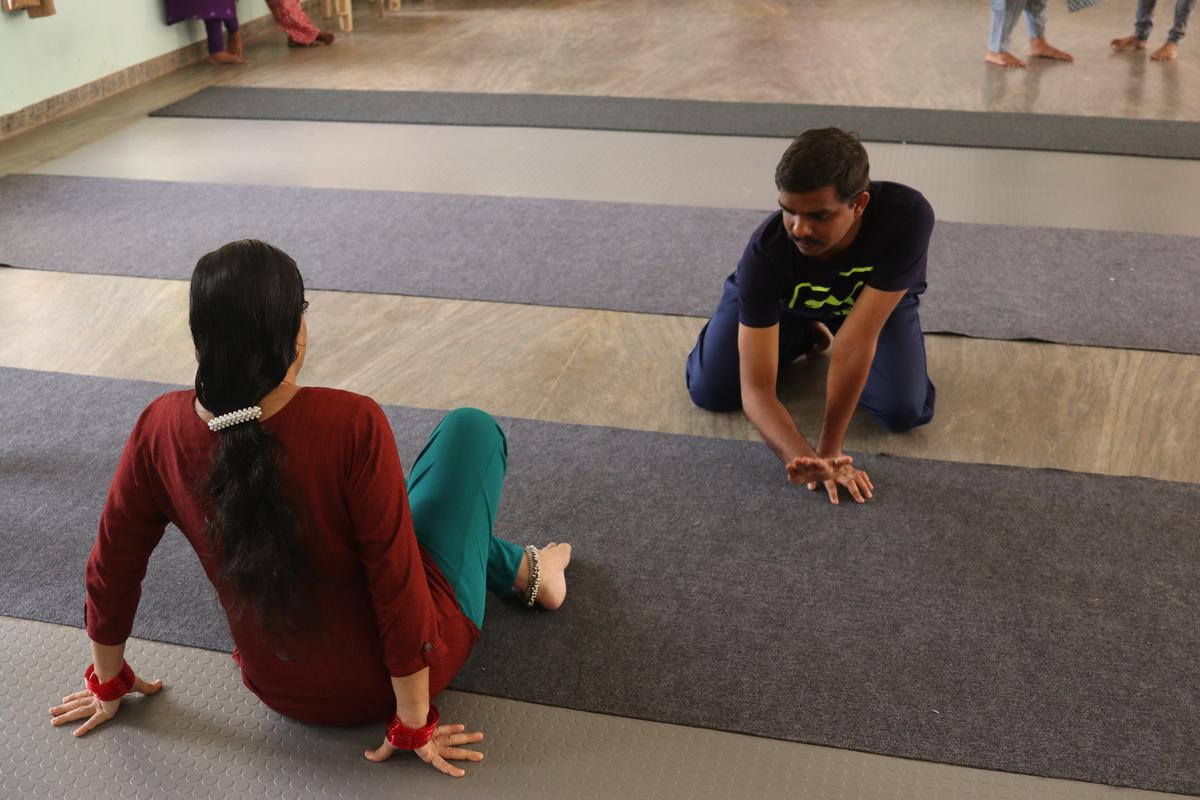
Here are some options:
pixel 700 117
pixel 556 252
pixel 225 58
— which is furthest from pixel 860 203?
pixel 225 58

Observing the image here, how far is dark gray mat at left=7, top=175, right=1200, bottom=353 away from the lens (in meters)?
3.08

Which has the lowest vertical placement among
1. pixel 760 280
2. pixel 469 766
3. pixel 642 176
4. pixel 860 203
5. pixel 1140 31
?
pixel 469 766

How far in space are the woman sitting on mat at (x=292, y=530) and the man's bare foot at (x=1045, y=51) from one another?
17.2 ft

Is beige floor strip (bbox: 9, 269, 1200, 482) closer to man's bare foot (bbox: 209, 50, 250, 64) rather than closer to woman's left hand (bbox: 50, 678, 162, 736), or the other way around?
woman's left hand (bbox: 50, 678, 162, 736)

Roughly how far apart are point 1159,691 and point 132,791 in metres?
1.54

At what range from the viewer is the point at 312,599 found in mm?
1429

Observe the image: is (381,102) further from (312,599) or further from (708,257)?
(312,599)

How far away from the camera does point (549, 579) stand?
1.93m

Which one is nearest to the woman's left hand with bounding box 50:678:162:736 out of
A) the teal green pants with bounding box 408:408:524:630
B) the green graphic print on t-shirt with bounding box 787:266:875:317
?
the teal green pants with bounding box 408:408:524:630

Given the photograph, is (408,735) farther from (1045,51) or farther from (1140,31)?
(1140,31)

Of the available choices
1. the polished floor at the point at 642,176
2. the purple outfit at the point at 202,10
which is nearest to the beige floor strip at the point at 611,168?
the polished floor at the point at 642,176

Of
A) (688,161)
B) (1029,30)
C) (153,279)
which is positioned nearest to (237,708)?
(153,279)

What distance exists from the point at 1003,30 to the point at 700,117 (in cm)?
194

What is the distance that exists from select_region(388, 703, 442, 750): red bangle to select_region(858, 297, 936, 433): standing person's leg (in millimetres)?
1289
